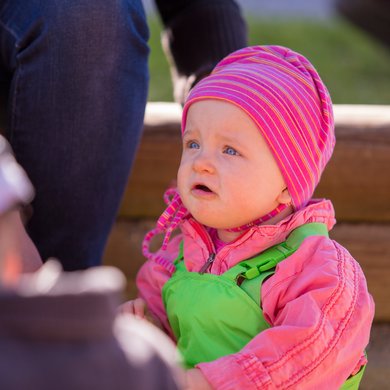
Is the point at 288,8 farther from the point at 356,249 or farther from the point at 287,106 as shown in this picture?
the point at 287,106

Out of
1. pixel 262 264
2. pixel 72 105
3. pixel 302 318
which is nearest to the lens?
pixel 302 318

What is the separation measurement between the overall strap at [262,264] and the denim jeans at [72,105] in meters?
0.44

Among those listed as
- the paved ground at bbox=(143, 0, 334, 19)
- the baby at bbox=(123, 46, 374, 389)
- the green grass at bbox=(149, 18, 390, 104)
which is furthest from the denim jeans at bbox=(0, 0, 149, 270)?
the paved ground at bbox=(143, 0, 334, 19)

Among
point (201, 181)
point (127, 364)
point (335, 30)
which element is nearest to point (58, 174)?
point (201, 181)

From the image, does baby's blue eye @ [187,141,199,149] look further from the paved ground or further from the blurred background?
the paved ground

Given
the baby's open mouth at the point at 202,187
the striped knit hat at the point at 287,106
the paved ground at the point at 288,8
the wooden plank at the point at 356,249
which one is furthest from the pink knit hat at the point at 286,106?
the paved ground at the point at 288,8

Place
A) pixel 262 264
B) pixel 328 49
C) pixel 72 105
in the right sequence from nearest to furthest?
pixel 262 264
pixel 72 105
pixel 328 49

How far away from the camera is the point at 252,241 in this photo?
5.07 ft

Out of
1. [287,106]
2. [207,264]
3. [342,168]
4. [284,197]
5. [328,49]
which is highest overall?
[287,106]

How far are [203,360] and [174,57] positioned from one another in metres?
0.93

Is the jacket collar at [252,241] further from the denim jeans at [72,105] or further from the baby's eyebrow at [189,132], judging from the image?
the denim jeans at [72,105]

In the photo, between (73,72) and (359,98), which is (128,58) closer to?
(73,72)

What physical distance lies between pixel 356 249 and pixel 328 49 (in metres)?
4.44

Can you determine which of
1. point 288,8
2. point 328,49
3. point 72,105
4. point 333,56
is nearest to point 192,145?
point 72,105
